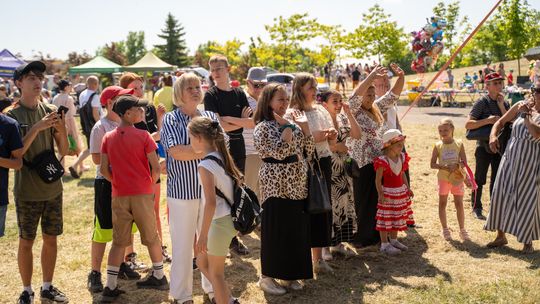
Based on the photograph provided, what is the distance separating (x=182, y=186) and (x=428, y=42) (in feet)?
61.6

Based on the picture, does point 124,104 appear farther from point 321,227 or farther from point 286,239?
point 321,227

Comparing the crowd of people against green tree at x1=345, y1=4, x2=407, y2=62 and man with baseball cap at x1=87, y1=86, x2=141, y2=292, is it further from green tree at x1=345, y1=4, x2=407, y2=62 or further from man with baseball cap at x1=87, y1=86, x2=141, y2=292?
green tree at x1=345, y1=4, x2=407, y2=62

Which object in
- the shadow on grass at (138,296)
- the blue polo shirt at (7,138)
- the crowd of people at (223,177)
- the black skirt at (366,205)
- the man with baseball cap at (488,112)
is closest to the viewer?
the blue polo shirt at (7,138)

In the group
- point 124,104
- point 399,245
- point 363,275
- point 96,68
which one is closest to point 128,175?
point 124,104

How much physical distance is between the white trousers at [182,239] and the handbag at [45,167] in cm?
100

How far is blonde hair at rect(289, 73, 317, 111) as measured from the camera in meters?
4.89

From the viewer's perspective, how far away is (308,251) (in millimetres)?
4680

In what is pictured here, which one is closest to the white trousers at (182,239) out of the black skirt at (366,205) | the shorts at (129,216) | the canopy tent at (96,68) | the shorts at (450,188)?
the shorts at (129,216)

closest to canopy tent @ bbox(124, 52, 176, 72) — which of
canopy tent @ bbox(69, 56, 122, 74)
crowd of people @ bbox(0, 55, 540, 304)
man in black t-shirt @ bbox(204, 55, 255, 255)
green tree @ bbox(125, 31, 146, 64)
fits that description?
canopy tent @ bbox(69, 56, 122, 74)

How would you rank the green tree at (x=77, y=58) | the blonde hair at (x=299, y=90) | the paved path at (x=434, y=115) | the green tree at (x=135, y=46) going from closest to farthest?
1. the blonde hair at (x=299, y=90)
2. the paved path at (x=434, y=115)
3. the green tree at (x=77, y=58)
4. the green tree at (x=135, y=46)

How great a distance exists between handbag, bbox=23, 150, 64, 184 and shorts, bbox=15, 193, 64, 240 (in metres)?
0.25

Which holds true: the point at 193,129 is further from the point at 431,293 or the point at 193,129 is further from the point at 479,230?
the point at 479,230

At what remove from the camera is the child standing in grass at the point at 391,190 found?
18.5 ft

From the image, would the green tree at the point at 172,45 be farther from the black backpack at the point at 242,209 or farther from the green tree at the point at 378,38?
the black backpack at the point at 242,209
